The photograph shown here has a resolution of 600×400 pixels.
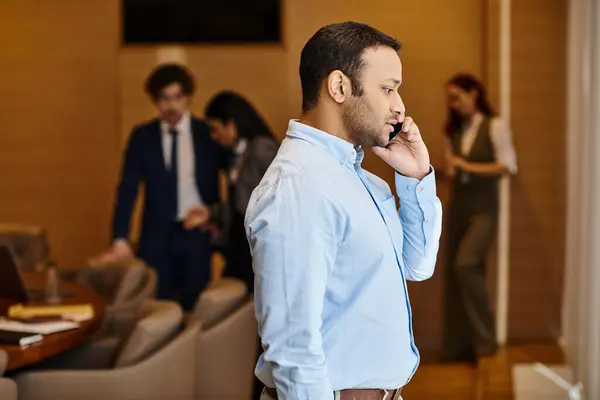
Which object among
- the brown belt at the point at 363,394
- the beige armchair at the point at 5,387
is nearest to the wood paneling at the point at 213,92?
the beige armchair at the point at 5,387

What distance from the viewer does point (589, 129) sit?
163 inches

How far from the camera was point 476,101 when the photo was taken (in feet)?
16.2

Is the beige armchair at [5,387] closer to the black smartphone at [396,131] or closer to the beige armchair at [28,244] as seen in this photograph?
the black smartphone at [396,131]

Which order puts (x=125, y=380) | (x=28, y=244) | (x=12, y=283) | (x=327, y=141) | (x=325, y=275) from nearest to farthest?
(x=325, y=275), (x=327, y=141), (x=125, y=380), (x=12, y=283), (x=28, y=244)

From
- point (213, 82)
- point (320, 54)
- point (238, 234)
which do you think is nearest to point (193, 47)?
point (213, 82)

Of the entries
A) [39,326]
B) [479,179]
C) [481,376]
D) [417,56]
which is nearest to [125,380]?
[39,326]

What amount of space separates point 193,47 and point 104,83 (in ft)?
2.15

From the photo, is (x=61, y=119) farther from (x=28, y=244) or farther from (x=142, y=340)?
(x=142, y=340)

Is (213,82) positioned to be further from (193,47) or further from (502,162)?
(502,162)

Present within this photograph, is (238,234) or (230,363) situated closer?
(230,363)

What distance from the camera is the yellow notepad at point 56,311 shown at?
137 inches

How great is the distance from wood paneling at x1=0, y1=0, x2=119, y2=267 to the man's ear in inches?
193

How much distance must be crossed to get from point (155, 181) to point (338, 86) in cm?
357

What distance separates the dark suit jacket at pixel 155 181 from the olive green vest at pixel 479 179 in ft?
3.79
